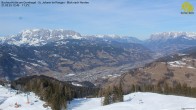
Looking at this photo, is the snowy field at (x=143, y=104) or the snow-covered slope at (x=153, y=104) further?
the snowy field at (x=143, y=104)

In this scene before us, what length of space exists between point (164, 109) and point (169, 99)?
31535 millimetres

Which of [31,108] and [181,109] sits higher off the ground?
[181,109]

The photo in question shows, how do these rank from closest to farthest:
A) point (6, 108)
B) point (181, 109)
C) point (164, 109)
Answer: point (181, 109)
point (164, 109)
point (6, 108)

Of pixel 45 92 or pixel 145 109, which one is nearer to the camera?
pixel 145 109

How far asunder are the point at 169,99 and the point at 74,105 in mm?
56562

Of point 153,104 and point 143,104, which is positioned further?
point 153,104

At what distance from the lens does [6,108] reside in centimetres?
18925

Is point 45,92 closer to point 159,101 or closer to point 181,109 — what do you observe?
point 159,101

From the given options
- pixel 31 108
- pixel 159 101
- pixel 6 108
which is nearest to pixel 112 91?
pixel 159 101

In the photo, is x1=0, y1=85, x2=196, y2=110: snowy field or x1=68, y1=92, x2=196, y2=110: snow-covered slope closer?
x1=68, y1=92, x2=196, y2=110: snow-covered slope

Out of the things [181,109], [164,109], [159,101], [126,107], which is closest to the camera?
[181,109]

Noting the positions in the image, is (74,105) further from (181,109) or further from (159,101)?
(181,109)

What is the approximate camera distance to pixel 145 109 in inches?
5305

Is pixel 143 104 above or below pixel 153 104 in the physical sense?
above
